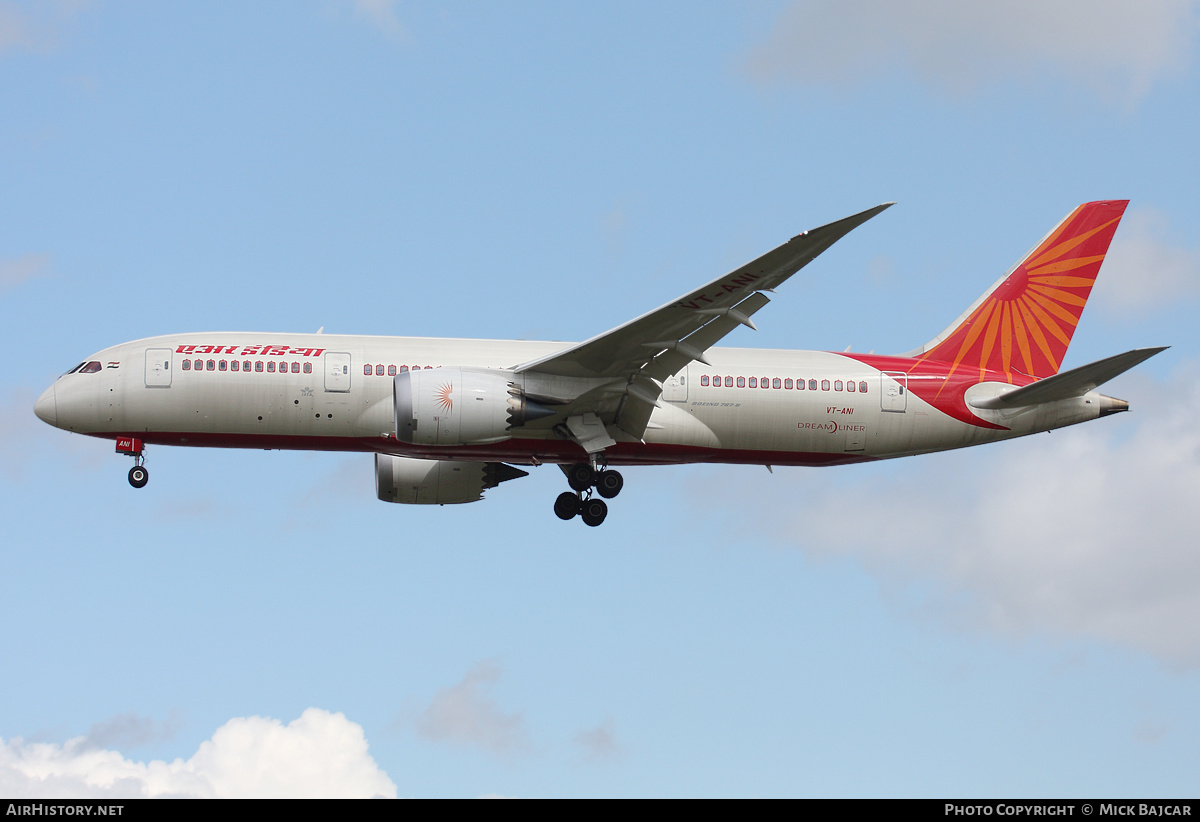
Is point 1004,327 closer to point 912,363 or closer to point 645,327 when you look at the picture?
point 912,363

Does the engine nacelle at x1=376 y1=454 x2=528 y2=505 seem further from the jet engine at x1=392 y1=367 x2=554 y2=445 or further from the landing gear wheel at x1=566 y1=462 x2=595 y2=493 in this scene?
the jet engine at x1=392 y1=367 x2=554 y2=445

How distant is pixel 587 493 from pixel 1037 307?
13.5 m

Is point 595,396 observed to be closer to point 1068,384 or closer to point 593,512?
point 593,512

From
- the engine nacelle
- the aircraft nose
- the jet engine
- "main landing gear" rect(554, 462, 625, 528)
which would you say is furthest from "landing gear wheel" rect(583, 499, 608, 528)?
the aircraft nose

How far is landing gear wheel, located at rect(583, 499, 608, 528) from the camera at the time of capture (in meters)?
35.1

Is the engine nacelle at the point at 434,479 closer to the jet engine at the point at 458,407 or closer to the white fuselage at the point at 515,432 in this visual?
the white fuselage at the point at 515,432

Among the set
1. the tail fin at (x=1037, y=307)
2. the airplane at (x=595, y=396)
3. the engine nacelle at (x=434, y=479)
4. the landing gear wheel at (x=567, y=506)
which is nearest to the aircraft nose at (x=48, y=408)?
the airplane at (x=595, y=396)

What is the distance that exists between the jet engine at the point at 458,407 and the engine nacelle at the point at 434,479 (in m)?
5.95

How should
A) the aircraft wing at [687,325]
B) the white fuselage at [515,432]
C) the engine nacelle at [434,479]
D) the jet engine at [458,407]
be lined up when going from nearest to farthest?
1. the aircraft wing at [687,325]
2. the jet engine at [458,407]
3. the white fuselage at [515,432]
4. the engine nacelle at [434,479]

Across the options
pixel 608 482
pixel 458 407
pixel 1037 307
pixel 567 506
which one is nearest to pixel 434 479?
pixel 567 506

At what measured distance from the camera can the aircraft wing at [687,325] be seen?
27578mm

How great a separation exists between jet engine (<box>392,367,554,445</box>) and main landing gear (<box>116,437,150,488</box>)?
680cm
